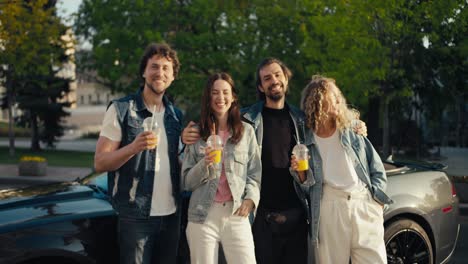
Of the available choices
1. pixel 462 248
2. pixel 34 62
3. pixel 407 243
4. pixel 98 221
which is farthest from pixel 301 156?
pixel 34 62

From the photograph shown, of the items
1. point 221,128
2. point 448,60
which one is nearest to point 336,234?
point 221,128

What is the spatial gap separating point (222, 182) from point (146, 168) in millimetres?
477

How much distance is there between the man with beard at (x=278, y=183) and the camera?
3809 mm

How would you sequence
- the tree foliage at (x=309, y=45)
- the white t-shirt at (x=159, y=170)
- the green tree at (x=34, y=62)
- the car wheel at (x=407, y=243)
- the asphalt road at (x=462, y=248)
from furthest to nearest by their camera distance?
the green tree at (x=34, y=62)
the tree foliage at (x=309, y=45)
the asphalt road at (x=462, y=248)
the car wheel at (x=407, y=243)
the white t-shirt at (x=159, y=170)

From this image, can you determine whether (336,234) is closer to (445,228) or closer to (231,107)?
(231,107)

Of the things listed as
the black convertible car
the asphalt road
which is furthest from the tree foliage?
the black convertible car

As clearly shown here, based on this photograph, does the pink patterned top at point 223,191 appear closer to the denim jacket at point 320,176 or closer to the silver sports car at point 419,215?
the denim jacket at point 320,176

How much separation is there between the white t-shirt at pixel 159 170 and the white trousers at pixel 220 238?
204mm

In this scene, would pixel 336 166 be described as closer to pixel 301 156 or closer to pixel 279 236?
pixel 301 156

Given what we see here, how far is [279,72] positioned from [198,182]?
988mm

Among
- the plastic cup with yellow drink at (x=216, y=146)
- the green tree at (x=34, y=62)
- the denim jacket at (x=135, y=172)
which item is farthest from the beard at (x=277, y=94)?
the green tree at (x=34, y=62)

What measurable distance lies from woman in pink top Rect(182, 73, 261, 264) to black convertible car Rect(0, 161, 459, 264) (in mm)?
668

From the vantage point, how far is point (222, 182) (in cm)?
353

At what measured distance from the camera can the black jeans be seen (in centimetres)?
381
